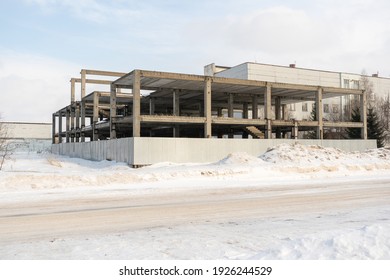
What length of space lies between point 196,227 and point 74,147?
42.8 metres

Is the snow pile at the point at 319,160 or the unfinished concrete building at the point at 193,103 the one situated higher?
the unfinished concrete building at the point at 193,103

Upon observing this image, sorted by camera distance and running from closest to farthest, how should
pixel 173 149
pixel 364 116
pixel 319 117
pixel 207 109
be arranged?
pixel 173 149 < pixel 207 109 < pixel 319 117 < pixel 364 116

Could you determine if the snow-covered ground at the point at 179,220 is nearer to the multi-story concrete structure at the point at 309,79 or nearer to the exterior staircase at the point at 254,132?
the exterior staircase at the point at 254,132

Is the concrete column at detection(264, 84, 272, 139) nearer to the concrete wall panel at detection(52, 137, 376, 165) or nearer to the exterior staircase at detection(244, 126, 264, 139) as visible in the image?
the concrete wall panel at detection(52, 137, 376, 165)

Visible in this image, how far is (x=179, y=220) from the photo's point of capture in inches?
351

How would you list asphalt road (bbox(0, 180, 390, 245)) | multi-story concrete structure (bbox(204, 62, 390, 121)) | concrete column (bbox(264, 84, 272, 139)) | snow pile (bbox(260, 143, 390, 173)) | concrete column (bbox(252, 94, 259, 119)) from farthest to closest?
multi-story concrete structure (bbox(204, 62, 390, 121)) < concrete column (bbox(252, 94, 259, 119)) < concrete column (bbox(264, 84, 272, 139)) < snow pile (bbox(260, 143, 390, 173)) < asphalt road (bbox(0, 180, 390, 245))

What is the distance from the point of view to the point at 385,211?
31.7 feet

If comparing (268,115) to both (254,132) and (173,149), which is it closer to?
(254,132)

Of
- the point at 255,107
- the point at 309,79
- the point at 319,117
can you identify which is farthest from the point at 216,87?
the point at 309,79

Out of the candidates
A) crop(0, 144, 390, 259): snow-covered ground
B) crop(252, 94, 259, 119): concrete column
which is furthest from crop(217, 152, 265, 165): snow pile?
crop(252, 94, 259, 119): concrete column

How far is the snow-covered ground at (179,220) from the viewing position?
582 cm

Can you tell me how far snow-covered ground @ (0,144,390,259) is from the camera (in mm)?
5820

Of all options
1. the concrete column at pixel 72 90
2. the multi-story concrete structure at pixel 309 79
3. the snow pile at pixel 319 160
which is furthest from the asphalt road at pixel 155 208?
the multi-story concrete structure at pixel 309 79
